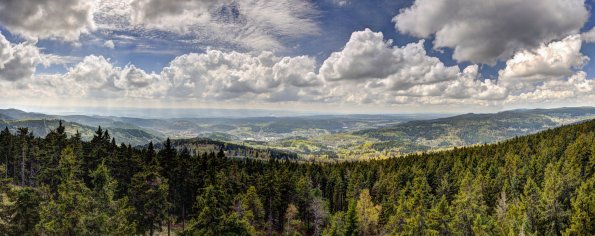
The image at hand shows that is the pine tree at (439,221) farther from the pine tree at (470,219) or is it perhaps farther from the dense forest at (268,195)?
the pine tree at (470,219)

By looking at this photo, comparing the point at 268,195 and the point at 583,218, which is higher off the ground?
the point at 583,218

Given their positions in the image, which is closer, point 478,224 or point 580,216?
point 580,216

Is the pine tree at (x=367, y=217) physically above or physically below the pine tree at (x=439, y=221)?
below

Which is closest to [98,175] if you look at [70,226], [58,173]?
[70,226]

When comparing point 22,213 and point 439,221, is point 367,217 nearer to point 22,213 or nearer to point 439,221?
point 439,221

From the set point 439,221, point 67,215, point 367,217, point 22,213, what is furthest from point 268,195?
point 22,213

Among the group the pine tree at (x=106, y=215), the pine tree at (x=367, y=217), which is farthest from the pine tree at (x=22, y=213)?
the pine tree at (x=367, y=217)

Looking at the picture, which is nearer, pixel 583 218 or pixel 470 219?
pixel 583 218

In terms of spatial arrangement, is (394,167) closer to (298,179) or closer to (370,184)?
(370,184)
